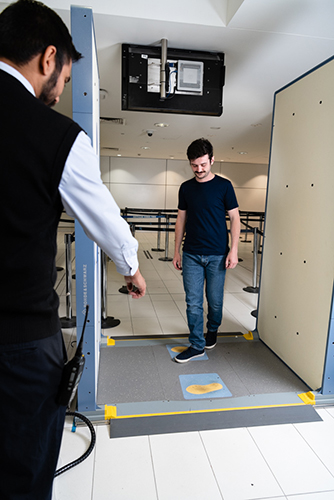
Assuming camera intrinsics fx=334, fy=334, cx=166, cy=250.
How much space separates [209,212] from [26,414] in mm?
2118

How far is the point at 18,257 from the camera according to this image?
812 mm

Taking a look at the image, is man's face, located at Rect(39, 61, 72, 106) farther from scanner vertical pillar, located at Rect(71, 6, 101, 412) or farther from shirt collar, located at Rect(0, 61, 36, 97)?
scanner vertical pillar, located at Rect(71, 6, 101, 412)

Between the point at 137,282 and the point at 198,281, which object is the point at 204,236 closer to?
the point at 198,281

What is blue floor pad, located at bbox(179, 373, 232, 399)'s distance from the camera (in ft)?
7.78

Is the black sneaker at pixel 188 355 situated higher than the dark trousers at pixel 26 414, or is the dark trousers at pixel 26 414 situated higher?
the dark trousers at pixel 26 414

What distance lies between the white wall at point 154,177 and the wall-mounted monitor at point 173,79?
10.3 m

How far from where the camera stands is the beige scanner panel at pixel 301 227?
2301 millimetres

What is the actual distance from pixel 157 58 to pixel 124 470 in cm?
338

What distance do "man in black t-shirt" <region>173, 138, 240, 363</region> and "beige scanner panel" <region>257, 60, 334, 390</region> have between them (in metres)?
0.43

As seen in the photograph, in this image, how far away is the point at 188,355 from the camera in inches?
112

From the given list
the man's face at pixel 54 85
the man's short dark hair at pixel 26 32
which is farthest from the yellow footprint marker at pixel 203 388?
A: the man's short dark hair at pixel 26 32

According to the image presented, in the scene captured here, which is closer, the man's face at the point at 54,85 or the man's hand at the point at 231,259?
the man's face at the point at 54,85

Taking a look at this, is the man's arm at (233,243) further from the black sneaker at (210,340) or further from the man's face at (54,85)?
the man's face at (54,85)

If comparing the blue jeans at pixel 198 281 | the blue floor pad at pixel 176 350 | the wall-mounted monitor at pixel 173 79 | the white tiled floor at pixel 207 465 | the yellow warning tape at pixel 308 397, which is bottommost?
the white tiled floor at pixel 207 465
